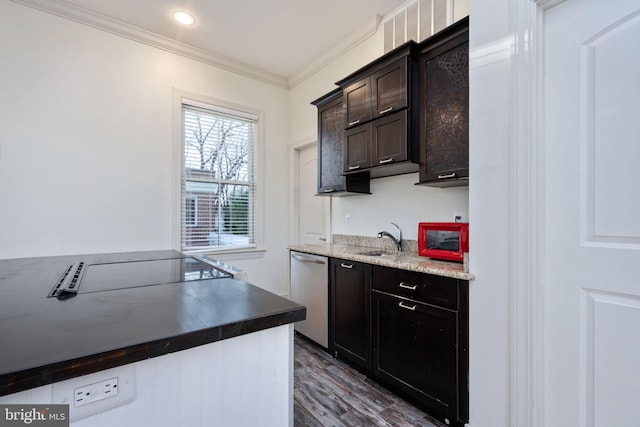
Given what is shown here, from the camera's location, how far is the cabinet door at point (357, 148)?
8.37 feet

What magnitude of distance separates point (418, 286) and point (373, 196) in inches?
52.9

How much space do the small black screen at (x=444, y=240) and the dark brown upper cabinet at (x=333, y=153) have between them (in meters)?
1.00

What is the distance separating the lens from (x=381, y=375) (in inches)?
83.3

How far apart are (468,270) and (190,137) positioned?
10.7 ft

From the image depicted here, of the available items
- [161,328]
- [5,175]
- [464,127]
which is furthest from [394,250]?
[5,175]

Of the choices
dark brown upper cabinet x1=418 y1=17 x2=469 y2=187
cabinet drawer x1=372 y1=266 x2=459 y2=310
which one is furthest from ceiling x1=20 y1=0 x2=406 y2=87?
cabinet drawer x1=372 y1=266 x2=459 y2=310

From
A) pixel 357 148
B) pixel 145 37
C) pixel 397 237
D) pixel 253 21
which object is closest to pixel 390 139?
pixel 357 148

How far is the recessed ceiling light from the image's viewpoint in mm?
2838

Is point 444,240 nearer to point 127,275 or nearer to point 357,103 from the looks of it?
point 357,103

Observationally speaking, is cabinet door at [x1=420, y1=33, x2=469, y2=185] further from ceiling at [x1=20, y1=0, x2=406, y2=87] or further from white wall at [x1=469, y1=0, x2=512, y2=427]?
ceiling at [x1=20, y1=0, x2=406, y2=87]

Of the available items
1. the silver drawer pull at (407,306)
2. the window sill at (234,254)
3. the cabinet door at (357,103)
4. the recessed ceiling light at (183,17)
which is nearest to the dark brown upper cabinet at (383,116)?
the cabinet door at (357,103)

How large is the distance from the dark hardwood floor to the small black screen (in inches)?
42.3

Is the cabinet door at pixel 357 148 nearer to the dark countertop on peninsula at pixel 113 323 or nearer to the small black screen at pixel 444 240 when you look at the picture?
the small black screen at pixel 444 240

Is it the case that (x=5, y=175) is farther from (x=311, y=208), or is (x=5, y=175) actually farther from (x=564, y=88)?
(x=564, y=88)
